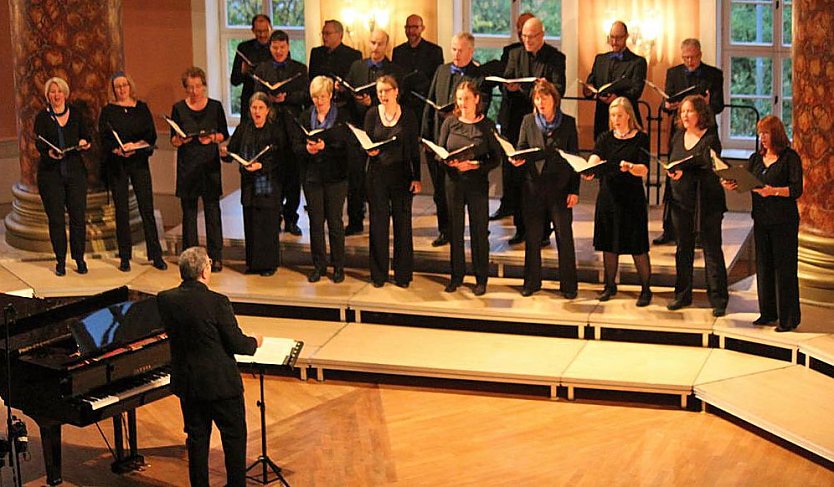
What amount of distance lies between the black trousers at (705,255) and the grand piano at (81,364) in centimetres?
352

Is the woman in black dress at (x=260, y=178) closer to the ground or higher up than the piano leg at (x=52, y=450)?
higher up

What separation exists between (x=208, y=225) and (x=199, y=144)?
0.61 metres

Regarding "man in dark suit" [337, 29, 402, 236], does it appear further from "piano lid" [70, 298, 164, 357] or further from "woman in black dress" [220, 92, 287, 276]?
"piano lid" [70, 298, 164, 357]

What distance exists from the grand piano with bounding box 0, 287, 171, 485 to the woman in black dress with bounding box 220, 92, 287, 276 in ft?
9.10

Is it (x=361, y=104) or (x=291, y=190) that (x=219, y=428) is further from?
(x=291, y=190)

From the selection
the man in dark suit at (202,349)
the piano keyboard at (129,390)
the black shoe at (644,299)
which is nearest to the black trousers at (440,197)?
the black shoe at (644,299)

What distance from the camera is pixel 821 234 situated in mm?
8953

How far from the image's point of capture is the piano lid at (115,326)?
6496 mm

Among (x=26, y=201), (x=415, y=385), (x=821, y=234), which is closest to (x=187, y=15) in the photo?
(x=26, y=201)

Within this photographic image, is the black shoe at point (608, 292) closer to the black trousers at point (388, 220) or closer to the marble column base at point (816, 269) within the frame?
the marble column base at point (816, 269)

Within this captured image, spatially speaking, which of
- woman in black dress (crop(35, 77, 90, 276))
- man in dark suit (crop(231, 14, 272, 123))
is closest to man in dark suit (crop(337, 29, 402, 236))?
man in dark suit (crop(231, 14, 272, 123))

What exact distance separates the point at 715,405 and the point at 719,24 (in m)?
5.05

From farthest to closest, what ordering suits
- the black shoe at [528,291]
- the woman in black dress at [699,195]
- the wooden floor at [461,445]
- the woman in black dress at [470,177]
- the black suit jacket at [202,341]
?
the black shoe at [528,291], the woman in black dress at [470,177], the woman in black dress at [699,195], the wooden floor at [461,445], the black suit jacket at [202,341]

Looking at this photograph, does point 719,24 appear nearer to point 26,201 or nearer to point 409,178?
point 409,178
